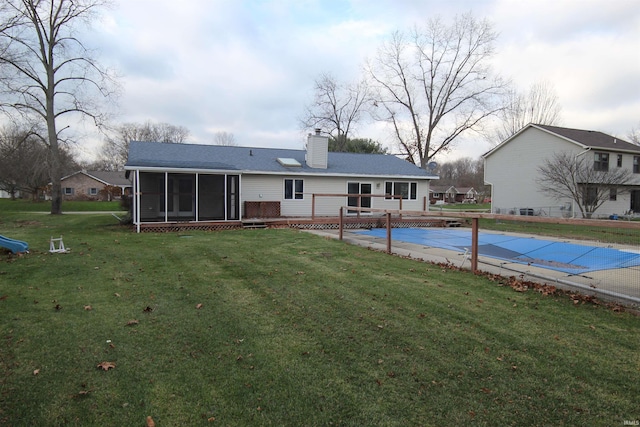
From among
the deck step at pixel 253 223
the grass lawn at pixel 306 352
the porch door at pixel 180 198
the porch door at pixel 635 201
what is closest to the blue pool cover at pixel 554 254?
the grass lawn at pixel 306 352

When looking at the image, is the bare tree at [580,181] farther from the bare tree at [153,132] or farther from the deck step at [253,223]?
the bare tree at [153,132]

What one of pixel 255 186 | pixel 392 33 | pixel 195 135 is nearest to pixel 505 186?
pixel 392 33

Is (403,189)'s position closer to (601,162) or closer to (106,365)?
(601,162)

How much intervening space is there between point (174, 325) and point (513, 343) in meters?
3.61

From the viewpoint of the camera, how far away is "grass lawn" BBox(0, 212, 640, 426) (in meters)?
2.62

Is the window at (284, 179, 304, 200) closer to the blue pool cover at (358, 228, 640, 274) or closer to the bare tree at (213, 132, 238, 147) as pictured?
the blue pool cover at (358, 228, 640, 274)

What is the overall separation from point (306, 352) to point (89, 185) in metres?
61.2

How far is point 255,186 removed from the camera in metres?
18.0

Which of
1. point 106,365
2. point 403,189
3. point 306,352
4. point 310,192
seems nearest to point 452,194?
point 403,189

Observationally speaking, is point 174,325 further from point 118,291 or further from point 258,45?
point 258,45

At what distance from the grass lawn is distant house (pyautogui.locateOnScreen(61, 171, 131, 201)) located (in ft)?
171

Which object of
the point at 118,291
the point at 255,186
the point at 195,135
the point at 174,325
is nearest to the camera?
the point at 174,325

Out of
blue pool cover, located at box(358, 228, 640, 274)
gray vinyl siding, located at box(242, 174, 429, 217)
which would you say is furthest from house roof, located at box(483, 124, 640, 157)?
blue pool cover, located at box(358, 228, 640, 274)

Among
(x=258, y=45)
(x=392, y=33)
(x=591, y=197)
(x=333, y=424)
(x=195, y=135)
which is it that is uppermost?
(x=392, y=33)
